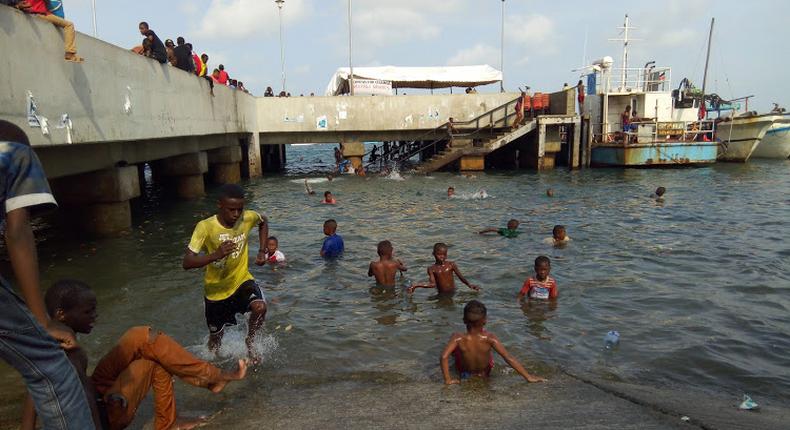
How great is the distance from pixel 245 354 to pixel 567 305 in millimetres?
4551

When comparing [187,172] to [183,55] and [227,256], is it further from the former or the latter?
[227,256]

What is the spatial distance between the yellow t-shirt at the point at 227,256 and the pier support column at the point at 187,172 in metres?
14.9

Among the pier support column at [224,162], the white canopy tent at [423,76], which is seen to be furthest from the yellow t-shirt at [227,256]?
the white canopy tent at [423,76]

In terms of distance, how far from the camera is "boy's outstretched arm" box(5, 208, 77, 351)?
2.44m

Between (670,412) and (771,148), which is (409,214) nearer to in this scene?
(670,412)

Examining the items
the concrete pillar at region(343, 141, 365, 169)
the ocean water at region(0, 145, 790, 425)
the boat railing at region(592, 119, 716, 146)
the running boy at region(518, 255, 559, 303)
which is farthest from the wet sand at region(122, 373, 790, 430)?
the boat railing at region(592, 119, 716, 146)

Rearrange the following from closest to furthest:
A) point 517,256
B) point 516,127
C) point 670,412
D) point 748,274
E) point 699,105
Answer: point 670,412, point 748,274, point 517,256, point 516,127, point 699,105

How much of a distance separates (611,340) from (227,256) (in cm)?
439

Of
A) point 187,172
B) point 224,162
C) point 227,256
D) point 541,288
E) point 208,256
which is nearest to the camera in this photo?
point 208,256

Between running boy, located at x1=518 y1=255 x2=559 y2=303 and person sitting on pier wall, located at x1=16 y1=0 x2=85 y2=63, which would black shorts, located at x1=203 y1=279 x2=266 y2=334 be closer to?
running boy, located at x1=518 y1=255 x2=559 y2=303

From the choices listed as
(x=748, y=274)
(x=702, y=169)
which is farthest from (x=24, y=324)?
(x=702, y=169)

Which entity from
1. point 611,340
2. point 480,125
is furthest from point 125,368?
point 480,125

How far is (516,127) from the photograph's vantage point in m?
27.4

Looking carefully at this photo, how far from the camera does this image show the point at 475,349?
501cm
